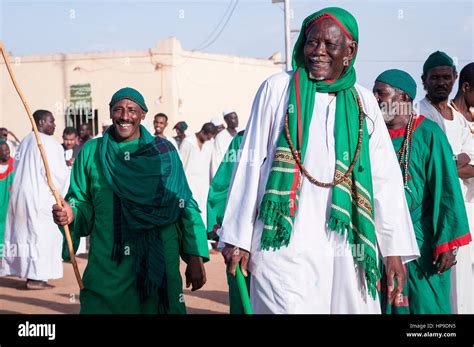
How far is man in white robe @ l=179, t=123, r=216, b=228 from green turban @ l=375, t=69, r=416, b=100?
9753 millimetres

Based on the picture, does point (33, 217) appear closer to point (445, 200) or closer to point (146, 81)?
point (445, 200)

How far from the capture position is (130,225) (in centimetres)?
610

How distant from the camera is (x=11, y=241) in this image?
38.5 ft

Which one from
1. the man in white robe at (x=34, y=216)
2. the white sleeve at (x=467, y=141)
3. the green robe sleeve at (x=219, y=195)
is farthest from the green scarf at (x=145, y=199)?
the man in white robe at (x=34, y=216)

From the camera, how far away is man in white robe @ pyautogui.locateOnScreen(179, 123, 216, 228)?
15.7 meters

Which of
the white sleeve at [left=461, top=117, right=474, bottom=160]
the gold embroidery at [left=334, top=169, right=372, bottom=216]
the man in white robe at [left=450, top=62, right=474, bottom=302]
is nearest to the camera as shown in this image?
the gold embroidery at [left=334, top=169, right=372, bottom=216]

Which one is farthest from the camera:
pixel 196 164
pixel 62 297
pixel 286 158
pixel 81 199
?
pixel 196 164

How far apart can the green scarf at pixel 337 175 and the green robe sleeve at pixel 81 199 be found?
1.93 metres

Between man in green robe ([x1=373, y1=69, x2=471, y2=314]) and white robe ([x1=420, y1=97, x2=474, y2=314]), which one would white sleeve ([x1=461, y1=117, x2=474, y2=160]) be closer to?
white robe ([x1=420, y1=97, x2=474, y2=314])

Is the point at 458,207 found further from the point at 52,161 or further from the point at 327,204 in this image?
the point at 52,161

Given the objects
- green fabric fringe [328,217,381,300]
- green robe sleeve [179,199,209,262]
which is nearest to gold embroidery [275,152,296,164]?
green fabric fringe [328,217,381,300]

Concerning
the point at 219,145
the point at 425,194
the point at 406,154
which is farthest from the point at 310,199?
the point at 219,145

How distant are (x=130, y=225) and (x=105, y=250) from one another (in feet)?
0.77
